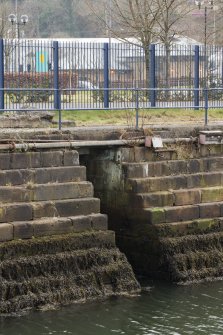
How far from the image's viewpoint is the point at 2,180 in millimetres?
18250

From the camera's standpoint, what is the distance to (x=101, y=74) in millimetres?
26688

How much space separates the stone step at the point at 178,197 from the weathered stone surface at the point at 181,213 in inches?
→ 6.6

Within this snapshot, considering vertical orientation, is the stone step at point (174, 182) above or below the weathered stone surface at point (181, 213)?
above

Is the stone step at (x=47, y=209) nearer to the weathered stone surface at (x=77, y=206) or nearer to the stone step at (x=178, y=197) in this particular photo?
the weathered stone surface at (x=77, y=206)

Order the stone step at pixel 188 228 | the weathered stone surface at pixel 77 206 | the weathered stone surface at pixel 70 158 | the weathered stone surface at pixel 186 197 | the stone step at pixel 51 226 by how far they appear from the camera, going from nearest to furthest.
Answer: the stone step at pixel 51 226 → the weathered stone surface at pixel 77 206 → the weathered stone surface at pixel 70 158 → the stone step at pixel 188 228 → the weathered stone surface at pixel 186 197

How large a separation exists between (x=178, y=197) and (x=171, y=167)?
0.83 meters

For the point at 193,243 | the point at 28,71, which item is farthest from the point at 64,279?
the point at 28,71

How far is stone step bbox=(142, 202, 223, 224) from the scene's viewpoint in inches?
785

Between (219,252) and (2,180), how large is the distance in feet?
17.1

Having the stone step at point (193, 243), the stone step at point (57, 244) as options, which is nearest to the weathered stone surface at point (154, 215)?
the stone step at point (193, 243)

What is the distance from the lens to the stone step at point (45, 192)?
18.2 meters

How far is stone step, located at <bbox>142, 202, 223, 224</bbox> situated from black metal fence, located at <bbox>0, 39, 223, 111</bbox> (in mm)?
3833

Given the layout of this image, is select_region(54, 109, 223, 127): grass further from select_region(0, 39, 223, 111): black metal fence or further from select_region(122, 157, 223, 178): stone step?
select_region(122, 157, 223, 178): stone step

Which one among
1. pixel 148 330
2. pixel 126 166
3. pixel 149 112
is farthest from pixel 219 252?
pixel 149 112
